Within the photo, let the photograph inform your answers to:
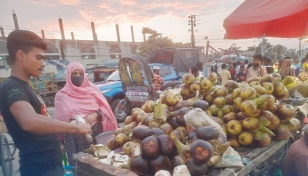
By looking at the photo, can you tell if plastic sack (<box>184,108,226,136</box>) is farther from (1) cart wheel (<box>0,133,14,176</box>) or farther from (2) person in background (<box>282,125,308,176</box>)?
(1) cart wheel (<box>0,133,14,176</box>)

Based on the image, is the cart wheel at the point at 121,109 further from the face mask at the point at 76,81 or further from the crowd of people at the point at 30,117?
the crowd of people at the point at 30,117

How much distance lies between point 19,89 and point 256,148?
70.9 inches

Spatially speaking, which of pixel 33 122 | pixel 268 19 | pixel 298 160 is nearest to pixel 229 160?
pixel 298 160

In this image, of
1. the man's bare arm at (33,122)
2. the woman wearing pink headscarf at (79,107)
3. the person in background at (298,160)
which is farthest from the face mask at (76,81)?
the person in background at (298,160)

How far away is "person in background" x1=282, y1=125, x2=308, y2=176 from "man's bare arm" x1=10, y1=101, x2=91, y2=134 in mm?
1733

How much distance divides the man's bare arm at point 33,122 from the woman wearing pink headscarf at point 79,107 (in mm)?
1305

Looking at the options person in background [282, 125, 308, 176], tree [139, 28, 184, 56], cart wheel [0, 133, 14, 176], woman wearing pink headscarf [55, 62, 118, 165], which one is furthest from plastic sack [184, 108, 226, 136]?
tree [139, 28, 184, 56]

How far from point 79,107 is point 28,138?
3.83ft

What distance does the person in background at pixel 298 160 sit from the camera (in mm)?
1728

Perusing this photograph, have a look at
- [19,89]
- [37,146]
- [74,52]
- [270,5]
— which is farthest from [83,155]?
[74,52]

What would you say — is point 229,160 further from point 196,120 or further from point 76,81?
point 76,81

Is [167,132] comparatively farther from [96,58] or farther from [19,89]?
[96,58]

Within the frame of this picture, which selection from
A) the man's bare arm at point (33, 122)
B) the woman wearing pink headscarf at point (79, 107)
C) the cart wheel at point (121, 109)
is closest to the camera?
the man's bare arm at point (33, 122)

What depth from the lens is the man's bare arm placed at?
1457mm
